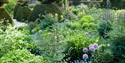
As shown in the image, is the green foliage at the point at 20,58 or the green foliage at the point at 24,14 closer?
the green foliage at the point at 20,58

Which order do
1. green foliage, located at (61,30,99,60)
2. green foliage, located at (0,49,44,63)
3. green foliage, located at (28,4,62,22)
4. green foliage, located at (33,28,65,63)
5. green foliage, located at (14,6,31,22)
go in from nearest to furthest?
green foliage, located at (0,49,44,63), green foliage, located at (33,28,65,63), green foliage, located at (61,30,99,60), green foliage, located at (28,4,62,22), green foliage, located at (14,6,31,22)

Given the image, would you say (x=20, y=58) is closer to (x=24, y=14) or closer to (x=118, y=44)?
(x=118, y=44)

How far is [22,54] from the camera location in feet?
10.9

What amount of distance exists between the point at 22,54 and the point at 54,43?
847 mm

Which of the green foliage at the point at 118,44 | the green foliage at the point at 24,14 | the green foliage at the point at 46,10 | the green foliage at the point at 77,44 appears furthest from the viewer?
the green foliage at the point at 24,14

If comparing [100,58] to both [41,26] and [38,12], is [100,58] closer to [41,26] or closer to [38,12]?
[41,26]

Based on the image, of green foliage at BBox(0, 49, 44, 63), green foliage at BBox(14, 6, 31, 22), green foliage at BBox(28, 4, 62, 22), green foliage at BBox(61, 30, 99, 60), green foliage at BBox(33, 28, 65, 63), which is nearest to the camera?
green foliage at BBox(0, 49, 44, 63)

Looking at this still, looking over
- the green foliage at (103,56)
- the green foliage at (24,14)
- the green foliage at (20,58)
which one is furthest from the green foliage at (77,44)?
the green foliage at (24,14)

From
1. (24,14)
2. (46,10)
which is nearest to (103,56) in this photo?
(46,10)

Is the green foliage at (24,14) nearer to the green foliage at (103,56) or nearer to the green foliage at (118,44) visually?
the green foliage at (118,44)

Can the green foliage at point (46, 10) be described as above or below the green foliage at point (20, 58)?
below

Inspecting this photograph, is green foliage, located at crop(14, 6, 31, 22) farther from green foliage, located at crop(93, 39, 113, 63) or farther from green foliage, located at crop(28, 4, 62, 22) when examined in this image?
green foliage, located at crop(93, 39, 113, 63)

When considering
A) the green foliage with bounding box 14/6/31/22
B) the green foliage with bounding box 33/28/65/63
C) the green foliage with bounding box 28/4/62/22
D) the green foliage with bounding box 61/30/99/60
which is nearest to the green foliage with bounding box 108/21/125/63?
the green foliage with bounding box 61/30/99/60

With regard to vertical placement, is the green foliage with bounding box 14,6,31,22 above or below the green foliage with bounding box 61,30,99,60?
below
